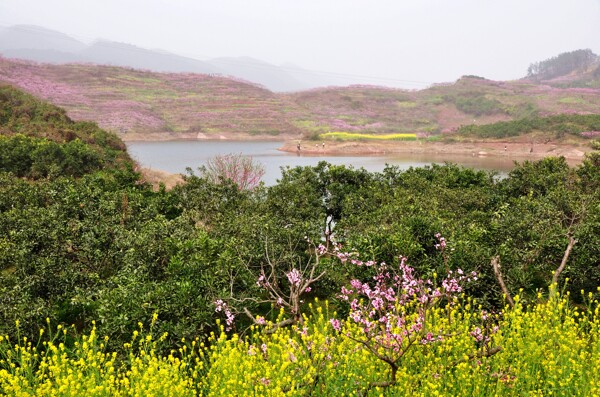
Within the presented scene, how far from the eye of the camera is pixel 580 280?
11375mm

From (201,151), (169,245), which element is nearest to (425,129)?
(201,151)

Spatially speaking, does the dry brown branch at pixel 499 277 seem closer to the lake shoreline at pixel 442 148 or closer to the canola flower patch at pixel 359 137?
the lake shoreline at pixel 442 148

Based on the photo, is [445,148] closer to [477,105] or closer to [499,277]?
[477,105]

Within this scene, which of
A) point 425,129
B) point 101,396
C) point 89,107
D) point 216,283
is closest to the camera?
point 101,396

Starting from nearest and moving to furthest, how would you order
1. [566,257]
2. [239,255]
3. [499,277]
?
1. [499,277]
2. [566,257]
3. [239,255]

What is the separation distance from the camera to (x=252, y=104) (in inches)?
4001

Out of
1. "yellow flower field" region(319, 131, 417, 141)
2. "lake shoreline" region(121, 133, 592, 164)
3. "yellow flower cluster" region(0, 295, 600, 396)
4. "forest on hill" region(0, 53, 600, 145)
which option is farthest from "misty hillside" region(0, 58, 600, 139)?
"yellow flower cluster" region(0, 295, 600, 396)

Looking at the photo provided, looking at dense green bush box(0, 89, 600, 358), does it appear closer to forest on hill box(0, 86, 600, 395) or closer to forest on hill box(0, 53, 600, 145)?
forest on hill box(0, 86, 600, 395)

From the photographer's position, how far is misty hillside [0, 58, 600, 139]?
81062 mm

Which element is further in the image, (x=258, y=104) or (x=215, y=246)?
(x=258, y=104)

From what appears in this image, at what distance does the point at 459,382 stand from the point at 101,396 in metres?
6.29

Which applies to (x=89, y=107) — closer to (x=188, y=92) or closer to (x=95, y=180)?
(x=188, y=92)

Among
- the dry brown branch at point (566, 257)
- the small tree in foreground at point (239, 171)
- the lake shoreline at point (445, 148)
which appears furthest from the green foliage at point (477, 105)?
the dry brown branch at point (566, 257)

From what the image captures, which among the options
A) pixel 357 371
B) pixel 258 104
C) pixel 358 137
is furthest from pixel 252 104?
pixel 357 371
